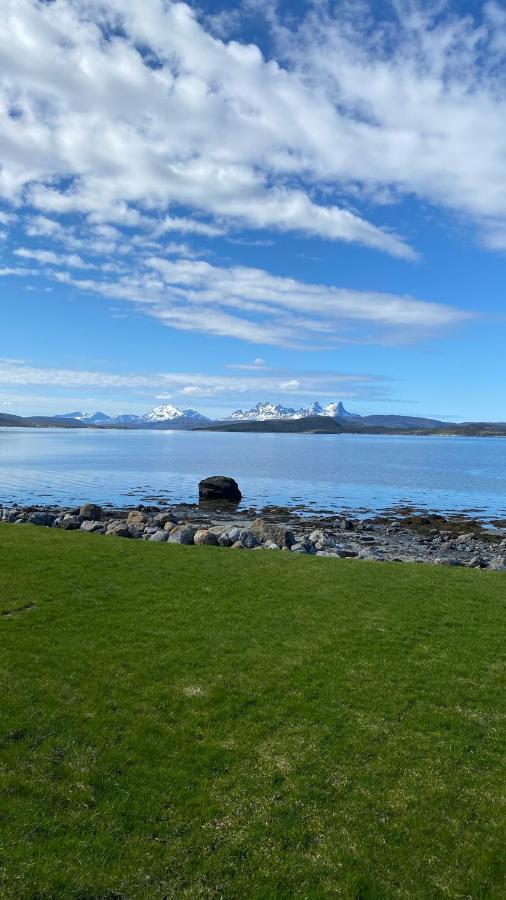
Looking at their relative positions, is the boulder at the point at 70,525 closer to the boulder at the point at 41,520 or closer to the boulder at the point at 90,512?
the boulder at the point at 41,520

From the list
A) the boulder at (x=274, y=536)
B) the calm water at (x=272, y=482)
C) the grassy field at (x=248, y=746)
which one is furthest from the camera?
the calm water at (x=272, y=482)

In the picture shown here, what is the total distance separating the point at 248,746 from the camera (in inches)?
502

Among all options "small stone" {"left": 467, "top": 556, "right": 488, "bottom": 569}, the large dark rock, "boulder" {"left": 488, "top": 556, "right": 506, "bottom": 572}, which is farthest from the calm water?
"boulder" {"left": 488, "top": 556, "right": 506, "bottom": 572}

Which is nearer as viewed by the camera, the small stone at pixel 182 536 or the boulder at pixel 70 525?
the small stone at pixel 182 536

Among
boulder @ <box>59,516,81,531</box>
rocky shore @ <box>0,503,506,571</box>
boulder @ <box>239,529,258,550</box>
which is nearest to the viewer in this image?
boulder @ <box>239,529,258,550</box>

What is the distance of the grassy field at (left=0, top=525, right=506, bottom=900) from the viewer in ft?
30.7

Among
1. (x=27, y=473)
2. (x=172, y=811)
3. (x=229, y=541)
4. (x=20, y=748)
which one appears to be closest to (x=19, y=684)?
(x=20, y=748)

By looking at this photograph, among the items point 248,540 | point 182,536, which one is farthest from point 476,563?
point 182,536

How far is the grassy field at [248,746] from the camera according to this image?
9.34 meters

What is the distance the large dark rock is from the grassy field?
5207 cm

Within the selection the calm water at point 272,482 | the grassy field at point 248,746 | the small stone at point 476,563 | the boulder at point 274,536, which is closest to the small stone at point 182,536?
the boulder at point 274,536

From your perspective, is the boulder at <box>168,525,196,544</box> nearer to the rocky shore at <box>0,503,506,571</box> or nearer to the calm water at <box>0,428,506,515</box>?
the rocky shore at <box>0,503,506,571</box>

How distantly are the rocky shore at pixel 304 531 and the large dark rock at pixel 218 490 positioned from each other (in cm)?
360

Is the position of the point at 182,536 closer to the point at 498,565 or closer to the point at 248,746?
the point at 498,565
